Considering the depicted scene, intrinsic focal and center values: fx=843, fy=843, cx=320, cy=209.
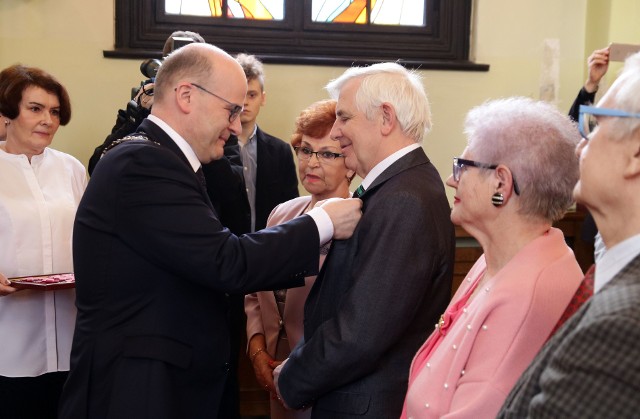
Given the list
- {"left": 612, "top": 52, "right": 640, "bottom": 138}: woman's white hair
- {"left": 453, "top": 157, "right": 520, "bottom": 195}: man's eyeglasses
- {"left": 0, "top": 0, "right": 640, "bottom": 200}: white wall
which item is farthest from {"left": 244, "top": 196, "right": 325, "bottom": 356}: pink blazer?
{"left": 0, "top": 0, "right": 640, "bottom": 200}: white wall

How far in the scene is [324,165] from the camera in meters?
2.90

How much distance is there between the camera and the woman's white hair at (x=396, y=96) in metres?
2.16

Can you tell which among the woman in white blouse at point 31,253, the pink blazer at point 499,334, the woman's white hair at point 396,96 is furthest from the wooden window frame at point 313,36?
the pink blazer at point 499,334

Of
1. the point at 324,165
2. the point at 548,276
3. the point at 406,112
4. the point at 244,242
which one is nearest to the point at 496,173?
the point at 548,276

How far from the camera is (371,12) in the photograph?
5113mm

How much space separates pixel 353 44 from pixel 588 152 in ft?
12.4

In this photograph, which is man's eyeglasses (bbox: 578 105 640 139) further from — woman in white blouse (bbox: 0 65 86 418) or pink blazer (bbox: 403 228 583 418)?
woman in white blouse (bbox: 0 65 86 418)

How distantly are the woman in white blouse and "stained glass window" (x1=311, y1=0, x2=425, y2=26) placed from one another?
2183 mm

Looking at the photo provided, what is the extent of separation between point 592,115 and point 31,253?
2.37 m

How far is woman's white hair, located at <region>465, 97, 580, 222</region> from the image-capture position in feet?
5.80

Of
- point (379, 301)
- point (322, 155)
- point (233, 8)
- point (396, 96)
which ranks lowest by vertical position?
point (379, 301)

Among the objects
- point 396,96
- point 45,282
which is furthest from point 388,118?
point 45,282

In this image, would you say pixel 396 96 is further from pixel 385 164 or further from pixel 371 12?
pixel 371 12

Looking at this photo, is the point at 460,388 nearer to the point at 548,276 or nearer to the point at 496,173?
the point at 548,276
